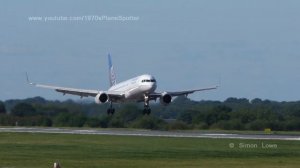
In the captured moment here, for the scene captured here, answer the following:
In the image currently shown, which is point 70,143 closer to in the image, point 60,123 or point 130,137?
point 130,137

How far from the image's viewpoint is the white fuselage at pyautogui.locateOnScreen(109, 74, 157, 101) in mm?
89475

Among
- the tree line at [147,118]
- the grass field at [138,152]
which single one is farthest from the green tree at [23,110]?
the grass field at [138,152]

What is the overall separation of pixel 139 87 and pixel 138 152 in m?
30.2

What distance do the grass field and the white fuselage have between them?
11.9 m

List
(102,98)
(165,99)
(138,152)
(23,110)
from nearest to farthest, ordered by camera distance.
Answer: (138,152) < (165,99) < (102,98) < (23,110)

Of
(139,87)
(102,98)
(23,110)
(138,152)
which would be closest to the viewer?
(138,152)

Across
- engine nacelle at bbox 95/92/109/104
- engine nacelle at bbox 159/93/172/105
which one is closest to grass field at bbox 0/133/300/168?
engine nacelle at bbox 159/93/172/105

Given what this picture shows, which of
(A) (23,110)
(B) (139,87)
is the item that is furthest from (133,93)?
(A) (23,110)

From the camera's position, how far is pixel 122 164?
50.8m

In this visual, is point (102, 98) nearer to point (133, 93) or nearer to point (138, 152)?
point (133, 93)

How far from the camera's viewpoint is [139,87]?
90062 mm

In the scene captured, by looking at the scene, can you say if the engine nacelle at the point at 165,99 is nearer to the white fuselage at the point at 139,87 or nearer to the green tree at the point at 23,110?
the white fuselage at the point at 139,87

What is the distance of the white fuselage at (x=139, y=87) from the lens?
8947 centimetres

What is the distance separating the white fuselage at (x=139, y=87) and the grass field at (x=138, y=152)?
11913mm
